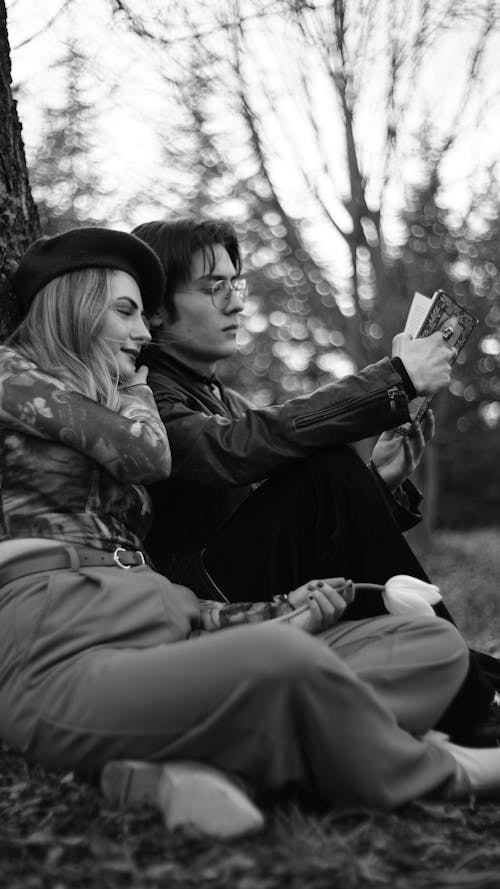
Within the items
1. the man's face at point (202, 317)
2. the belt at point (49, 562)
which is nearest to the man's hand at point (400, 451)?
the man's face at point (202, 317)

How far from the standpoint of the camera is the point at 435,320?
3244 mm

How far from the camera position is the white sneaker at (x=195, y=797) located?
2.00 metres

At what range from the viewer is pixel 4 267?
3277 millimetres

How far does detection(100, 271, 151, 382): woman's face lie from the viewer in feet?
9.39

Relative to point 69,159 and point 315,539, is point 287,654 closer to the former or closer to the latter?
point 315,539

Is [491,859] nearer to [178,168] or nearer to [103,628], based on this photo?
[103,628]

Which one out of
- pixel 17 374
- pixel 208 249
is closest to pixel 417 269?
pixel 208 249

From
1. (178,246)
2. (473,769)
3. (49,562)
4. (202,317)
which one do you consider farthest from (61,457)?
(473,769)

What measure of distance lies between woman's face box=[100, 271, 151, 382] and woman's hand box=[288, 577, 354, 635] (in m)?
0.84

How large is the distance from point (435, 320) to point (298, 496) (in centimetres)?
75

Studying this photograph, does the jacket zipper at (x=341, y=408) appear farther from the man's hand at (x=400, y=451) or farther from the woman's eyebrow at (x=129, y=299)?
the woman's eyebrow at (x=129, y=299)

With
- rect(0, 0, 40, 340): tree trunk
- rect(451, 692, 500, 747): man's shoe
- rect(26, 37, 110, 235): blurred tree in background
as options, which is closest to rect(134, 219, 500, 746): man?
rect(451, 692, 500, 747): man's shoe

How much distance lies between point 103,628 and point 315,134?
5.54 m

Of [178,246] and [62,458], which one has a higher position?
[178,246]
